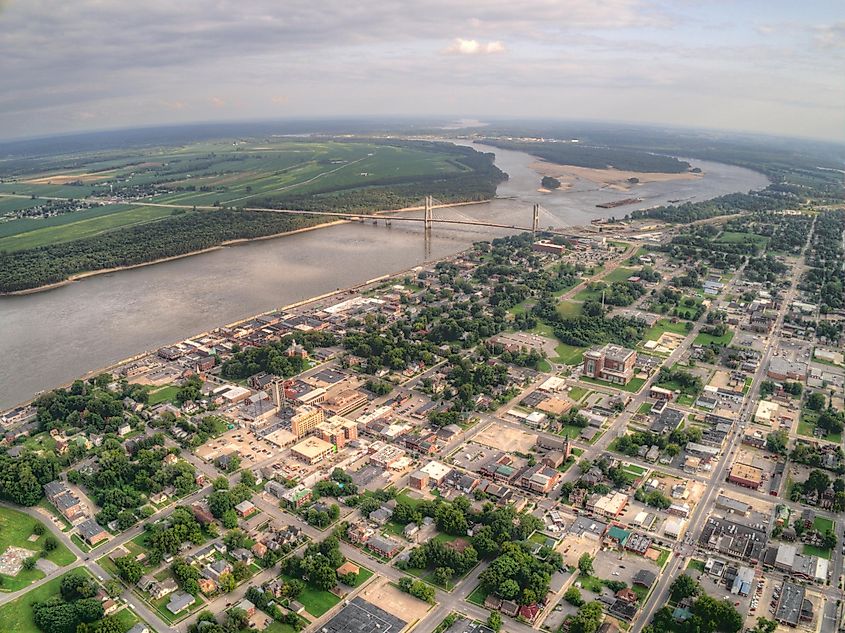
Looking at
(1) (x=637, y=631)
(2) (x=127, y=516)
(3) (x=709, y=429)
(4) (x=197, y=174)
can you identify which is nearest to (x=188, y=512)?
(2) (x=127, y=516)

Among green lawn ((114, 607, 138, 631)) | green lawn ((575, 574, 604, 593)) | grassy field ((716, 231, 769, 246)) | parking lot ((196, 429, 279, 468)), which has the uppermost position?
grassy field ((716, 231, 769, 246))

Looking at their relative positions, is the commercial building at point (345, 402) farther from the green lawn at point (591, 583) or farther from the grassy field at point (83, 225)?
the grassy field at point (83, 225)

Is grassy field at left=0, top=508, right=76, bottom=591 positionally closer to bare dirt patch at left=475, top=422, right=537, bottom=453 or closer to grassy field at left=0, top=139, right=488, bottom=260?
bare dirt patch at left=475, top=422, right=537, bottom=453

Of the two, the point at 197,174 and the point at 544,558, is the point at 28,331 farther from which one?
the point at 197,174

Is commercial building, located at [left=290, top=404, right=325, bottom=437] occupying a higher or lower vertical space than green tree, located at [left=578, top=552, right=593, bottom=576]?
higher

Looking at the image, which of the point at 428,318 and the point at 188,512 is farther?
the point at 428,318

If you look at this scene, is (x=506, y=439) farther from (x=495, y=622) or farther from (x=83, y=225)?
(x=83, y=225)

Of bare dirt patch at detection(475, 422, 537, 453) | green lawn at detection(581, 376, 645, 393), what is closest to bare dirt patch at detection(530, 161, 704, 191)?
green lawn at detection(581, 376, 645, 393)
